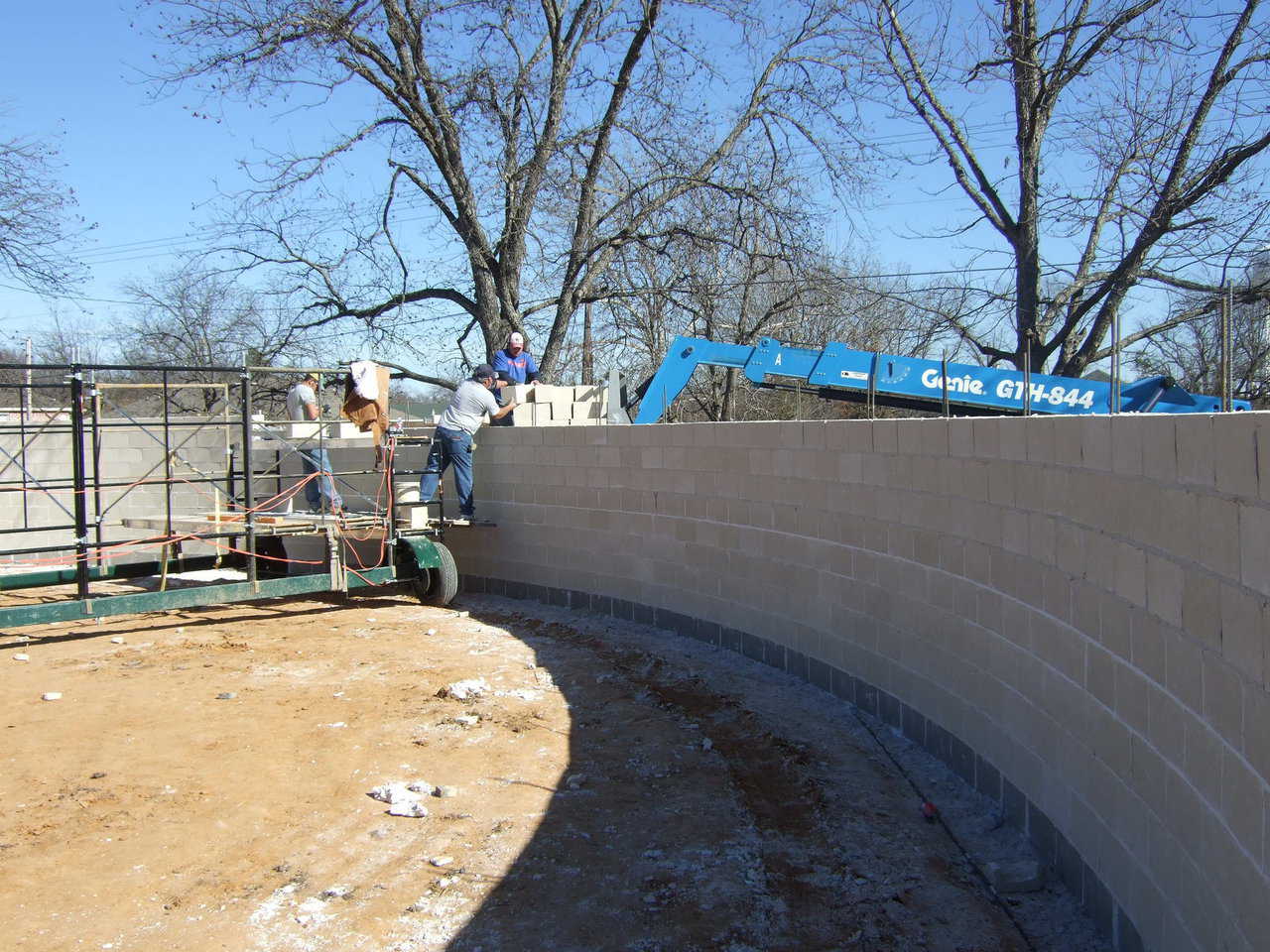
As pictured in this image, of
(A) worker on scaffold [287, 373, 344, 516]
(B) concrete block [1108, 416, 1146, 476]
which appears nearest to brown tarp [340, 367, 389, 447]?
(A) worker on scaffold [287, 373, 344, 516]

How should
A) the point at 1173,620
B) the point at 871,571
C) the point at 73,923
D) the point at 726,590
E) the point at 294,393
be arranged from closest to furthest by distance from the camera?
the point at 1173,620 < the point at 73,923 < the point at 871,571 < the point at 726,590 < the point at 294,393

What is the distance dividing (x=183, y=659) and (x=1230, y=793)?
8.48m

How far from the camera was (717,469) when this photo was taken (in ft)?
30.7

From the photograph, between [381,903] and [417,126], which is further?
[417,126]

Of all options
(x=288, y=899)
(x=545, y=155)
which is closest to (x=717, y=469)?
(x=288, y=899)

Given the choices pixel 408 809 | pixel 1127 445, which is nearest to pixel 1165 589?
pixel 1127 445

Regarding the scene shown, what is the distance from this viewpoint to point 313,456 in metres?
12.3

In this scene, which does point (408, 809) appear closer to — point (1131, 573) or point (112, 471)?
point (1131, 573)

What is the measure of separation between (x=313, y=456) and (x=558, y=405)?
2847mm

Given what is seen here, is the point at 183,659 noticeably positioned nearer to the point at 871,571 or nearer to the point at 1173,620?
the point at 871,571

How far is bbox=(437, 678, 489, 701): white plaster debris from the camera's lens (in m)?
7.95

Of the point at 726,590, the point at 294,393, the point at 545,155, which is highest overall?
the point at 545,155

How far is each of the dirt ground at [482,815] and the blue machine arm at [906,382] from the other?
4056 mm

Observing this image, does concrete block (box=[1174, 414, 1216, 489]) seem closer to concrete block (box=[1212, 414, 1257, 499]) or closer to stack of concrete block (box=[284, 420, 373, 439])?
concrete block (box=[1212, 414, 1257, 499])
